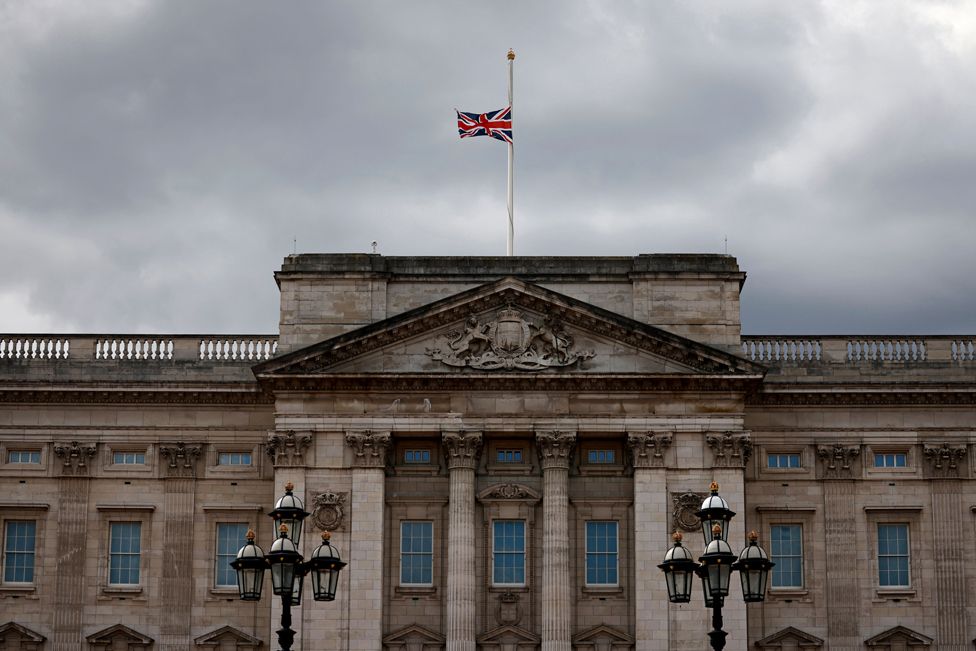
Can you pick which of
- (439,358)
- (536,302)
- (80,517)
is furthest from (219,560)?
(536,302)

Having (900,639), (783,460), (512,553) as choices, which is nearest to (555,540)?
(512,553)

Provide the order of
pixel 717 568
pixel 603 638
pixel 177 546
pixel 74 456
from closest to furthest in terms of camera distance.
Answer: pixel 717 568, pixel 603 638, pixel 177 546, pixel 74 456

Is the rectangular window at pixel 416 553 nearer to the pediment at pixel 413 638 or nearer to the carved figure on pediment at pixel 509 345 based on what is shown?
the pediment at pixel 413 638

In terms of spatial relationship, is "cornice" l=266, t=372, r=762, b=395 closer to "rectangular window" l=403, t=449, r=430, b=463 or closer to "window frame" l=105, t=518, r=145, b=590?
"rectangular window" l=403, t=449, r=430, b=463

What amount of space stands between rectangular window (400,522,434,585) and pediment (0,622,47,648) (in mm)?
11282

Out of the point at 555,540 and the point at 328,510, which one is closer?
the point at 555,540

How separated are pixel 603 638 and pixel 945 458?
12.2 meters

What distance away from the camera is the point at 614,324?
51719 millimetres

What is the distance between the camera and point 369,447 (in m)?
51.8

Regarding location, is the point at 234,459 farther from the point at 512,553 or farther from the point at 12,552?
the point at 512,553

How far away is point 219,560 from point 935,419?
22780 mm

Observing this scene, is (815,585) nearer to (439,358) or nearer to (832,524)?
(832,524)

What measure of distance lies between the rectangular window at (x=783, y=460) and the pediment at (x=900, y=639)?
575 cm

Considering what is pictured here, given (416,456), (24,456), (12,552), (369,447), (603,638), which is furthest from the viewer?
(24,456)
